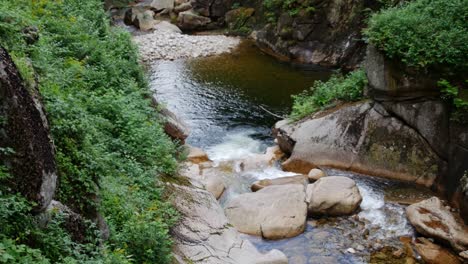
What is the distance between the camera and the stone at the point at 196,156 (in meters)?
12.8

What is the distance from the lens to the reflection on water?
50.4 feet

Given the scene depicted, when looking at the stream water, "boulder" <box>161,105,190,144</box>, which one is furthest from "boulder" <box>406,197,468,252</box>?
"boulder" <box>161,105,190,144</box>

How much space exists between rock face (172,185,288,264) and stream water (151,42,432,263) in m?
1.24

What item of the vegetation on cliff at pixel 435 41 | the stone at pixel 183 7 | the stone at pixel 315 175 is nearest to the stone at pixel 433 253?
the stone at pixel 315 175

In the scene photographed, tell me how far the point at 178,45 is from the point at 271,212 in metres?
17.2

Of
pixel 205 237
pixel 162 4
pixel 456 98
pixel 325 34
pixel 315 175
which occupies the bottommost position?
pixel 315 175

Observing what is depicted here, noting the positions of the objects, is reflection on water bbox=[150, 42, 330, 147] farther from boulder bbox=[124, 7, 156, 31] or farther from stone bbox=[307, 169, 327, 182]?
boulder bbox=[124, 7, 156, 31]

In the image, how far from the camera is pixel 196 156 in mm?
12914

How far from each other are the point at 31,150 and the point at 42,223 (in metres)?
0.75

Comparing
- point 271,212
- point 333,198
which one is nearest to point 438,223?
point 333,198

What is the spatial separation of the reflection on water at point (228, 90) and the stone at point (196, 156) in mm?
961

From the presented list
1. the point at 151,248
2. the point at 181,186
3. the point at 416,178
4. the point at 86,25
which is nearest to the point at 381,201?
the point at 416,178

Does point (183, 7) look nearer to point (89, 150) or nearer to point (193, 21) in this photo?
point (193, 21)

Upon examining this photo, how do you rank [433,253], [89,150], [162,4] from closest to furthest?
[89,150] < [433,253] < [162,4]
